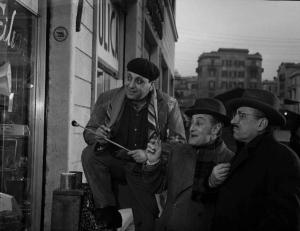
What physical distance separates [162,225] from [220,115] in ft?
2.66

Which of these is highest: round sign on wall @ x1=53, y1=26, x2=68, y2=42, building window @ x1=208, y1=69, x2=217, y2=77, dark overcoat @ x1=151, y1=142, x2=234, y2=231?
building window @ x1=208, y1=69, x2=217, y2=77

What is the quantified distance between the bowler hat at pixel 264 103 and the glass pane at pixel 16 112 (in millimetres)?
1766

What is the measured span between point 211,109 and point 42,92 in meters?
1.82

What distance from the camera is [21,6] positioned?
364 centimetres

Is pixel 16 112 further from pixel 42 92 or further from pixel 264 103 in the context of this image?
pixel 264 103

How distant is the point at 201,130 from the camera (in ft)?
9.60

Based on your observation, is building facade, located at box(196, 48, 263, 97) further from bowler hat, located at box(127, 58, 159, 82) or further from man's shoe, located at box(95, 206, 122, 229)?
man's shoe, located at box(95, 206, 122, 229)

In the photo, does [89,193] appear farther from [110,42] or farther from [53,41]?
[110,42]

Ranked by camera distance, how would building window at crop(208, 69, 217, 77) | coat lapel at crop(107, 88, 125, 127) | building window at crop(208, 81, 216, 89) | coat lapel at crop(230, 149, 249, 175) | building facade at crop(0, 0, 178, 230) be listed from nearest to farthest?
coat lapel at crop(230, 149, 249, 175) < coat lapel at crop(107, 88, 125, 127) < building facade at crop(0, 0, 178, 230) < building window at crop(208, 81, 216, 89) < building window at crop(208, 69, 217, 77)

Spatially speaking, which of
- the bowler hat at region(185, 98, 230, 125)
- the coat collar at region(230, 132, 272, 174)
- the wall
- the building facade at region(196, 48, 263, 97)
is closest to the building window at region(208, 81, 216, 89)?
the building facade at region(196, 48, 263, 97)

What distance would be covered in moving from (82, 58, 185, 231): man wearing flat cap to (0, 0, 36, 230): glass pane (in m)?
0.74

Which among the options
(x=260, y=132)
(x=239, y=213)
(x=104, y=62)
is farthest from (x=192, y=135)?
(x=104, y=62)

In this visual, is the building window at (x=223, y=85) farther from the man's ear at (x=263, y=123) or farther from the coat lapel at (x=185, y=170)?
the man's ear at (x=263, y=123)

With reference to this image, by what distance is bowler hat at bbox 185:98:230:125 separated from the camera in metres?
2.93
